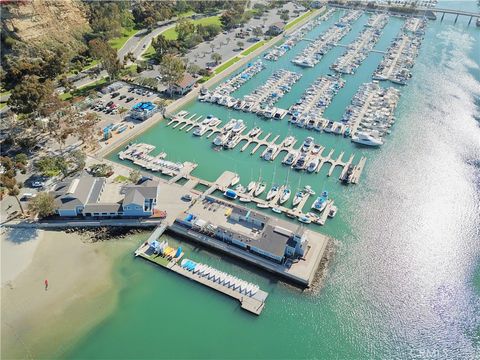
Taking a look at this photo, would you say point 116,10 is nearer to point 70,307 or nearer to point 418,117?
point 418,117

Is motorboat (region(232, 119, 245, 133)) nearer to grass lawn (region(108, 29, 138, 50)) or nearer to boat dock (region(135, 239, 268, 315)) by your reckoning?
boat dock (region(135, 239, 268, 315))

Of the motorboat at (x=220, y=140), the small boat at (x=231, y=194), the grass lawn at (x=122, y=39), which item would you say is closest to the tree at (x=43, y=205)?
the small boat at (x=231, y=194)

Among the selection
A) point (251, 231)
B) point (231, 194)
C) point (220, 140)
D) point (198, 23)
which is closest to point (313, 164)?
point (231, 194)

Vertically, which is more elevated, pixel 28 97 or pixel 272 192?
pixel 28 97

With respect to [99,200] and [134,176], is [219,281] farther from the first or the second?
[134,176]

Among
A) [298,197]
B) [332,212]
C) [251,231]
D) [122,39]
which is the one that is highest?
[122,39]

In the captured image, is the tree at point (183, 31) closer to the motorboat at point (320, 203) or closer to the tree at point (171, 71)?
the tree at point (171, 71)

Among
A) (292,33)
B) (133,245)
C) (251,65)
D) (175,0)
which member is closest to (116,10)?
(175,0)
